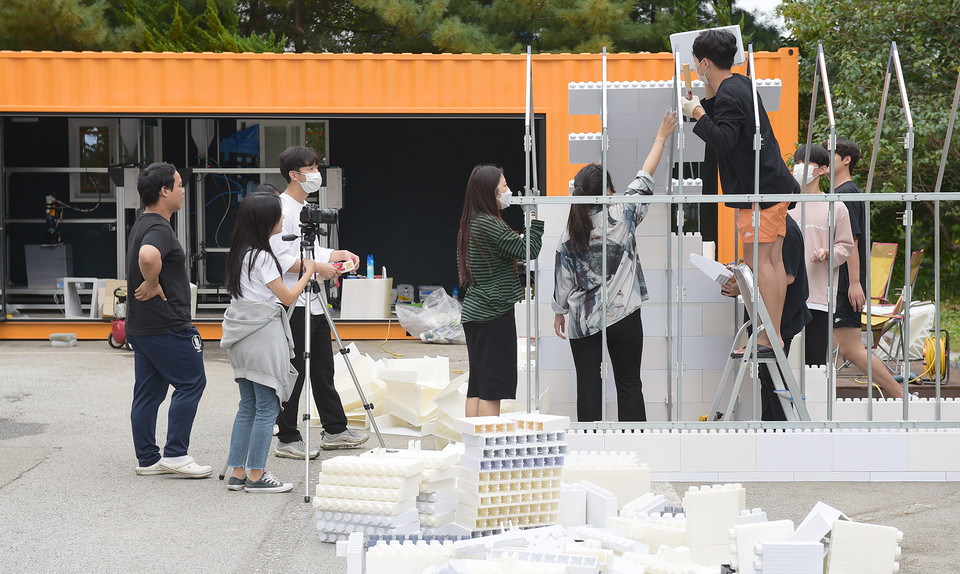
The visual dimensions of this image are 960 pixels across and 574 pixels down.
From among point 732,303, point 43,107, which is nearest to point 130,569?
point 732,303

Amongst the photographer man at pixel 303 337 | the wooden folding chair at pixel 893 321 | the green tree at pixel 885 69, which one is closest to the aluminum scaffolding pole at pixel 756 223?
the photographer man at pixel 303 337

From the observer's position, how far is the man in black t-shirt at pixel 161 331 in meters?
5.40

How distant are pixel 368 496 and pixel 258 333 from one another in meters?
1.34

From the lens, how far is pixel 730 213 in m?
11.9

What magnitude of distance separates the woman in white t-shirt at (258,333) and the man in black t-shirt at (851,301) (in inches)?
138

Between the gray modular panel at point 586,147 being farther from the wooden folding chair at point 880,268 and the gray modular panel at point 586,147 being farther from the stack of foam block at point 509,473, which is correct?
the wooden folding chair at point 880,268

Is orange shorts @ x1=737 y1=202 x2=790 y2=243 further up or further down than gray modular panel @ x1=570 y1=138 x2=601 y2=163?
further down

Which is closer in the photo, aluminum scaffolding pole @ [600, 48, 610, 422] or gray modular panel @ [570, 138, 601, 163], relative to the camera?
aluminum scaffolding pole @ [600, 48, 610, 422]

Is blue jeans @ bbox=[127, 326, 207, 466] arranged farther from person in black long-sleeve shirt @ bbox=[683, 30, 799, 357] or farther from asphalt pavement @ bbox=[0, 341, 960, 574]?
person in black long-sleeve shirt @ bbox=[683, 30, 799, 357]

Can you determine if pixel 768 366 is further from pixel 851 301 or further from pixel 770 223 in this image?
pixel 851 301

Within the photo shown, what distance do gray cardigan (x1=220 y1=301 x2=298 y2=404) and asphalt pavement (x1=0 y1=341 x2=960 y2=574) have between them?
2.03 ft

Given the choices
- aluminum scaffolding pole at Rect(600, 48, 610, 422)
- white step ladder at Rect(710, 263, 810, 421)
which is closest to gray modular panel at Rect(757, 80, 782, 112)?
aluminum scaffolding pole at Rect(600, 48, 610, 422)

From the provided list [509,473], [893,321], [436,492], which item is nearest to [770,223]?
[509,473]

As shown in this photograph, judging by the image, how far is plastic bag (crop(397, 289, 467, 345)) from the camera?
11.9m
